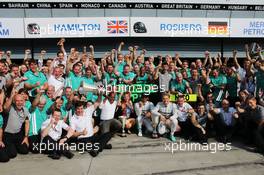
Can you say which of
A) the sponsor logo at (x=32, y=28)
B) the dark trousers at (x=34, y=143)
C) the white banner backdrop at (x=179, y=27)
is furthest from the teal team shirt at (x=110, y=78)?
the sponsor logo at (x=32, y=28)

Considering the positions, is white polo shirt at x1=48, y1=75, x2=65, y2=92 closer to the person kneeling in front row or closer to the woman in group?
the person kneeling in front row

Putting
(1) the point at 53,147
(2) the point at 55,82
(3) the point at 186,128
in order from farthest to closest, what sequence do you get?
1. (3) the point at 186,128
2. (2) the point at 55,82
3. (1) the point at 53,147

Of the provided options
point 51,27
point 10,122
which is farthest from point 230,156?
point 51,27

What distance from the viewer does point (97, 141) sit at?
710 centimetres

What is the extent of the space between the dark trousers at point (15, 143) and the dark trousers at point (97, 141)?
115 cm

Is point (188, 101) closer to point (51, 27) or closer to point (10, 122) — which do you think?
point (10, 122)

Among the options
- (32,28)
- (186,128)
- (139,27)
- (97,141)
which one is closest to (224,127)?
(186,128)

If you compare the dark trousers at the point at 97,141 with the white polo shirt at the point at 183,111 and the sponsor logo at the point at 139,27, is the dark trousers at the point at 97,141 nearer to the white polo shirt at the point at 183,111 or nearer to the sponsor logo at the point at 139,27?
the white polo shirt at the point at 183,111

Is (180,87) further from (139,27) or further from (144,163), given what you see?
(139,27)

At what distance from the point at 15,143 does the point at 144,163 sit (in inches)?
108

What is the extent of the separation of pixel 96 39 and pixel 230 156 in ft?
35.8

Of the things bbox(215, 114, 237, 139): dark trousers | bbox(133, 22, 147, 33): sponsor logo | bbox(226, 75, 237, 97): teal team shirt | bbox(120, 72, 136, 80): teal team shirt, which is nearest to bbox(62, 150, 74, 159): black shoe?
bbox(120, 72, 136, 80): teal team shirt

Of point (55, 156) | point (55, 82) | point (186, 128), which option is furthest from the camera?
point (186, 128)

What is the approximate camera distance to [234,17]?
16750mm
